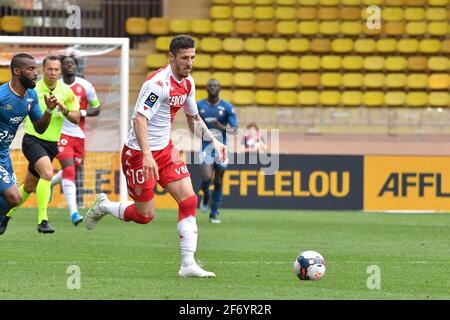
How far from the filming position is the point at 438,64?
25625mm

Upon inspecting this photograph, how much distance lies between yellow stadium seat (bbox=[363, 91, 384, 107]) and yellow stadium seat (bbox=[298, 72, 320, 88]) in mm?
1115

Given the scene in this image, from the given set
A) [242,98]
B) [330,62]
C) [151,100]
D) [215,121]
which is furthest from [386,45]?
[151,100]

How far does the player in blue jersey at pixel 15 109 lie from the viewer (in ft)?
36.1

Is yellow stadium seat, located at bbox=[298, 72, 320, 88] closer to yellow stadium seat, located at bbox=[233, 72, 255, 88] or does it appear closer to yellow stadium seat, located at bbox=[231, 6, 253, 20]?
yellow stadium seat, located at bbox=[233, 72, 255, 88]

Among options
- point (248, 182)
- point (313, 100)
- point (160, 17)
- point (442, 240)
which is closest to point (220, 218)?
point (248, 182)

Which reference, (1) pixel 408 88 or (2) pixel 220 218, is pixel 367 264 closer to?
(2) pixel 220 218

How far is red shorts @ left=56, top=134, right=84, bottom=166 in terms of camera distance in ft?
51.6

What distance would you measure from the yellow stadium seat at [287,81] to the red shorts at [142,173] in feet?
51.6

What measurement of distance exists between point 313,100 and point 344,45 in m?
1.59

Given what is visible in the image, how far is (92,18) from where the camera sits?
2575 centimetres

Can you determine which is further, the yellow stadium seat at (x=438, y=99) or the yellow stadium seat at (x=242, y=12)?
the yellow stadium seat at (x=242, y=12)

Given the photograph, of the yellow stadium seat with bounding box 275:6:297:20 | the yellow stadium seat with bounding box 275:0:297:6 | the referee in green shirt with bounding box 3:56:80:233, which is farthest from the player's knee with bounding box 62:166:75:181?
the yellow stadium seat with bounding box 275:0:297:6

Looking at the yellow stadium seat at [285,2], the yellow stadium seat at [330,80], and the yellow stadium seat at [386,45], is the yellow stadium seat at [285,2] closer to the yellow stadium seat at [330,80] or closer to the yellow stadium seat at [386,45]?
the yellow stadium seat at [330,80]

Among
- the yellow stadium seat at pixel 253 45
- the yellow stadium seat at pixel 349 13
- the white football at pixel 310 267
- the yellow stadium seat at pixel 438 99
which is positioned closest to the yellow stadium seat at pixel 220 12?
the yellow stadium seat at pixel 253 45
